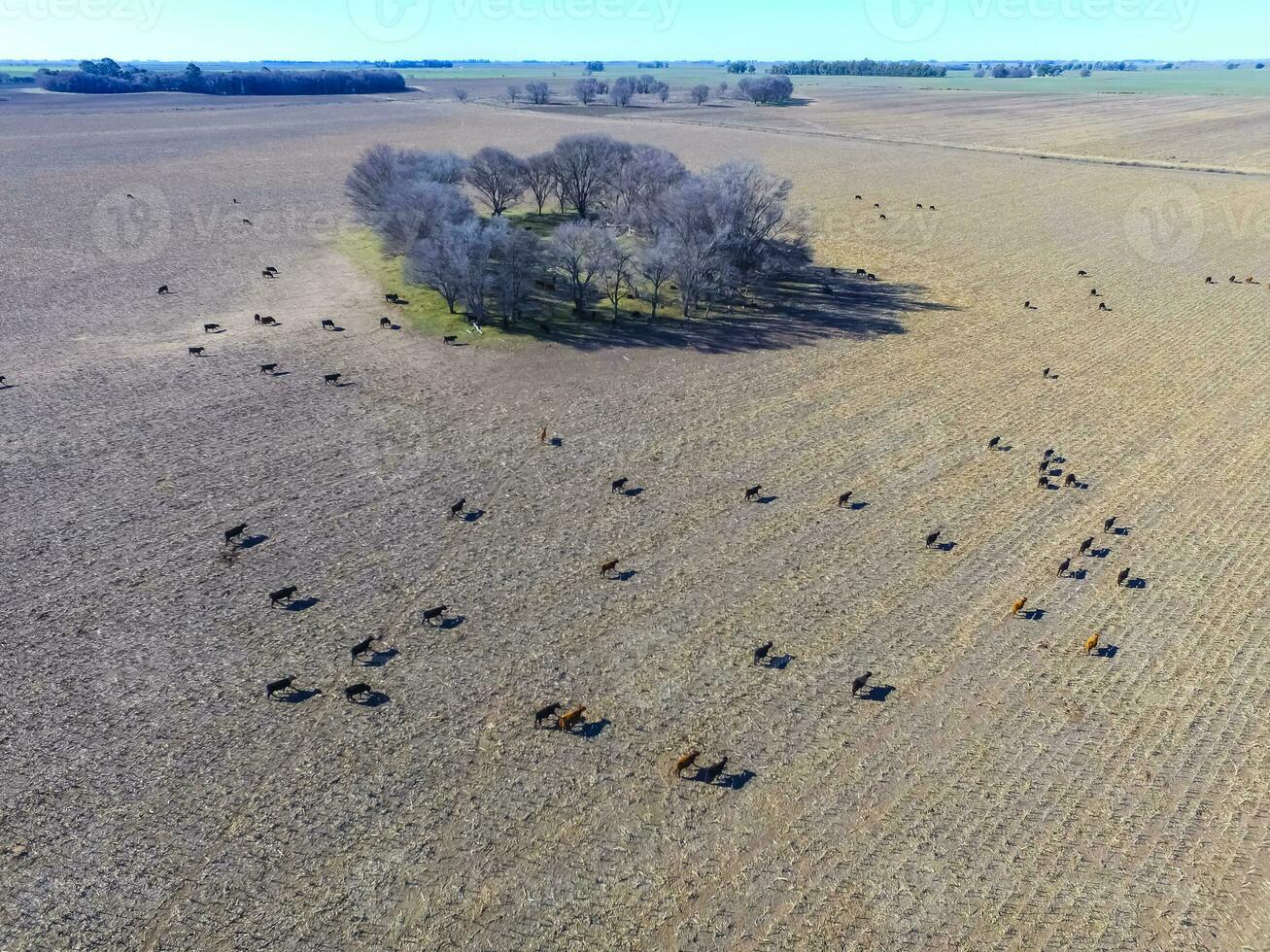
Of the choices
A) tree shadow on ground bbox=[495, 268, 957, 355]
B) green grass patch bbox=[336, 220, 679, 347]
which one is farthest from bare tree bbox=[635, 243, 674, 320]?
tree shadow on ground bbox=[495, 268, 957, 355]

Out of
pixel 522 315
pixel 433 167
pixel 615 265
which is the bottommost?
pixel 522 315

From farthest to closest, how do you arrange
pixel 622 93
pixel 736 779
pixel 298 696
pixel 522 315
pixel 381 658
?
1. pixel 622 93
2. pixel 522 315
3. pixel 381 658
4. pixel 298 696
5. pixel 736 779
